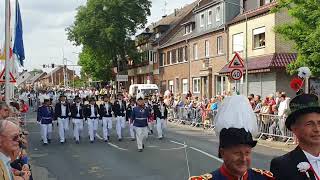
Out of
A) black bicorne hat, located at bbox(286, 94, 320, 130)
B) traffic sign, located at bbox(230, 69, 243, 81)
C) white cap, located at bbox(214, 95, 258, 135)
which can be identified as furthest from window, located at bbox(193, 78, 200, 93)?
white cap, located at bbox(214, 95, 258, 135)

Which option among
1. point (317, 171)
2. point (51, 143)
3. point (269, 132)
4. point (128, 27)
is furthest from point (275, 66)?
point (128, 27)

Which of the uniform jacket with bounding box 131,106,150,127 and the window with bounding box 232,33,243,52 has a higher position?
the window with bounding box 232,33,243,52

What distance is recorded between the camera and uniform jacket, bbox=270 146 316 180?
3.60 meters

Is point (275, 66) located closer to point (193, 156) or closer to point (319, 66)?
point (319, 66)

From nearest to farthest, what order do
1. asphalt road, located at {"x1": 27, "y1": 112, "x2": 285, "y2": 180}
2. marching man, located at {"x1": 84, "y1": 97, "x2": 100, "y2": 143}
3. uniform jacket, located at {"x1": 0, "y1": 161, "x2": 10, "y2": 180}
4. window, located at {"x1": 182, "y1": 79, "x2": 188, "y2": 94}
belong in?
uniform jacket, located at {"x1": 0, "y1": 161, "x2": 10, "y2": 180} < asphalt road, located at {"x1": 27, "y1": 112, "x2": 285, "y2": 180} < marching man, located at {"x1": 84, "y1": 97, "x2": 100, "y2": 143} < window, located at {"x1": 182, "y1": 79, "x2": 188, "y2": 94}

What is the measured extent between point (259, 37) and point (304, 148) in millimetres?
32697

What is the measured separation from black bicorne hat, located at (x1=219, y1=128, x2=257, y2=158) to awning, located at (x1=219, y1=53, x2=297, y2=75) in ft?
96.7

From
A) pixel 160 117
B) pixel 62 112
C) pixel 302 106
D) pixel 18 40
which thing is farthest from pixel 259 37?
pixel 302 106

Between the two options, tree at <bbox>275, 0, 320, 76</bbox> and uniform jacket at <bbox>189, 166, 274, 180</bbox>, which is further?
tree at <bbox>275, 0, 320, 76</bbox>

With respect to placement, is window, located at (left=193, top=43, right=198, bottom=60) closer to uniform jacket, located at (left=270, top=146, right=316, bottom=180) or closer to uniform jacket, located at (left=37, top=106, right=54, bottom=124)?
uniform jacket, located at (left=37, top=106, right=54, bottom=124)

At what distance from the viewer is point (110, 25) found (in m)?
64.4

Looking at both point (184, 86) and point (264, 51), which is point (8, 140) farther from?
point (184, 86)

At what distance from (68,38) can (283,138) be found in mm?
56008

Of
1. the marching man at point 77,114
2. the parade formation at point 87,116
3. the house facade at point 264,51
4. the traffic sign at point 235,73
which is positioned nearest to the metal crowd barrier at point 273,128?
the traffic sign at point 235,73
